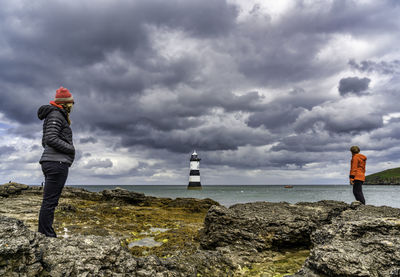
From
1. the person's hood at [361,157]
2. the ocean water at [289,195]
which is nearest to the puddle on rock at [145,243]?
the person's hood at [361,157]

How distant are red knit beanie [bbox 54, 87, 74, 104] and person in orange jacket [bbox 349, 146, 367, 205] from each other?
9424mm

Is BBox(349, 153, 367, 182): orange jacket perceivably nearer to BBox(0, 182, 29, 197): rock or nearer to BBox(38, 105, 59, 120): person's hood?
BBox(38, 105, 59, 120): person's hood

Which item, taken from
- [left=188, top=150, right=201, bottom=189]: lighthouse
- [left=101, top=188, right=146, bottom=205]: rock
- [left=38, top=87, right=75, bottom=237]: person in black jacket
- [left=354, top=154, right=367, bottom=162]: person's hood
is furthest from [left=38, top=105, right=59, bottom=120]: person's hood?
[left=188, top=150, right=201, bottom=189]: lighthouse

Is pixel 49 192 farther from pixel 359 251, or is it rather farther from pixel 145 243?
pixel 359 251

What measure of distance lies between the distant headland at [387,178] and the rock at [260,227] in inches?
6642

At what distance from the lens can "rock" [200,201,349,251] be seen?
5355 millimetres

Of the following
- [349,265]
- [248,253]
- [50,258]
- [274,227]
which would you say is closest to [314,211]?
[274,227]

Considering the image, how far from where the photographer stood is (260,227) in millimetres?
5547

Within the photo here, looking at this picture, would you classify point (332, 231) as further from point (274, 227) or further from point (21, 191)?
point (21, 191)

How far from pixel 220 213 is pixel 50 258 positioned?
373cm

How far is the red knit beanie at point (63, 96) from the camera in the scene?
4812 mm

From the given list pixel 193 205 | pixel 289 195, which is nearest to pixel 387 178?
pixel 289 195

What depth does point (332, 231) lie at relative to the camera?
402cm

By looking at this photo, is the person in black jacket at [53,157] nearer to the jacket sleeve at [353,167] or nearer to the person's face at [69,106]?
the person's face at [69,106]
